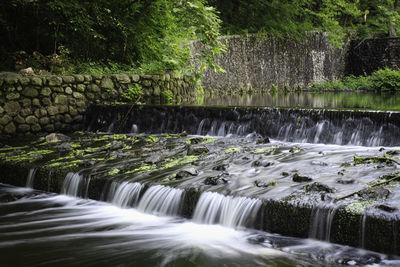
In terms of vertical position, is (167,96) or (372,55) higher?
(372,55)

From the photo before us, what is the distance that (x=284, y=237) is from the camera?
402cm

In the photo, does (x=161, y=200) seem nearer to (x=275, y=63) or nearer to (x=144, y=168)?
(x=144, y=168)

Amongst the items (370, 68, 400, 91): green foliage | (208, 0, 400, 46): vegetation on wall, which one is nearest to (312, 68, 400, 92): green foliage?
(370, 68, 400, 91): green foliage

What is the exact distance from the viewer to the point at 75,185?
18.8 feet

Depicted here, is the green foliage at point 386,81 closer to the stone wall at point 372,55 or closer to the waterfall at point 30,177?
the stone wall at point 372,55

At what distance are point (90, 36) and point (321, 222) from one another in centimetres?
990

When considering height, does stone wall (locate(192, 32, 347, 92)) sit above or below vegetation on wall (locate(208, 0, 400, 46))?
below

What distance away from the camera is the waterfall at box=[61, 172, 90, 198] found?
222 inches

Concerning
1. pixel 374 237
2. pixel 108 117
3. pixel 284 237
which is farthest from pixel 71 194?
pixel 108 117

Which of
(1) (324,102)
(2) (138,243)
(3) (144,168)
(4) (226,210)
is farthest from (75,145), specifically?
(1) (324,102)

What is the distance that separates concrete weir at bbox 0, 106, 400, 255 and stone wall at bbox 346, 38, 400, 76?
58.1 ft

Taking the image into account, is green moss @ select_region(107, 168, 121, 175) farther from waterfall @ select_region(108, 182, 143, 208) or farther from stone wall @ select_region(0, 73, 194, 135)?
stone wall @ select_region(0, 73, 194, 135)

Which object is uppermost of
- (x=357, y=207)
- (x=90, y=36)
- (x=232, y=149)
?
(x=90, y=36)

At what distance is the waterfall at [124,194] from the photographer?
202 inches
